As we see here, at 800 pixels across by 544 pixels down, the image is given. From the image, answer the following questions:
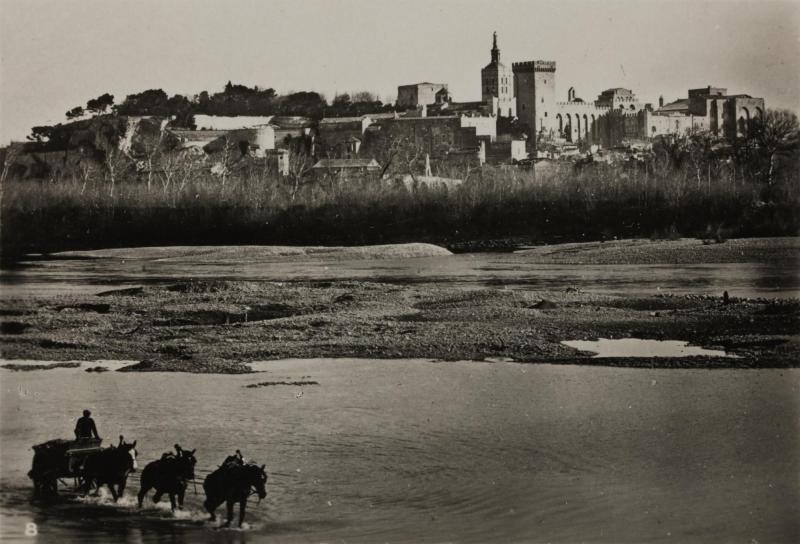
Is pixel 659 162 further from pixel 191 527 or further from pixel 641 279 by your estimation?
pixel 191 527

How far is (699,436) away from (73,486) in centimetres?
424

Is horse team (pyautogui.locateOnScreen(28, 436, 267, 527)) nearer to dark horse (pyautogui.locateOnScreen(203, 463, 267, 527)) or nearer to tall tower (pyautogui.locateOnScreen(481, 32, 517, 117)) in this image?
dark horse (pyautogui.locateOnScreen(203, 463, 267, 527))

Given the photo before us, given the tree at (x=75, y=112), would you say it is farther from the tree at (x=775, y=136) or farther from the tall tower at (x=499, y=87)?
the tall tower at (x=499, y=87)

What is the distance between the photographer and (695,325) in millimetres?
12344

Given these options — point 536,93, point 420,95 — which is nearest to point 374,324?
point 420,95

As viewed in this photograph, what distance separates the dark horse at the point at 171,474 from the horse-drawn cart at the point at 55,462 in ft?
1.60

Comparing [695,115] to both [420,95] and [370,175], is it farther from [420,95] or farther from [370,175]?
[370,175]

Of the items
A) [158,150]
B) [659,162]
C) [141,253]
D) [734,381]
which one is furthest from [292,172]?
[734,381]

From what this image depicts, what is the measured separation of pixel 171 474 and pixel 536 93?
215 ft

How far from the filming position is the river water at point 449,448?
19.6 feet

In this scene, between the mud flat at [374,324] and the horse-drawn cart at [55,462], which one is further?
the mud flat at [374,324]

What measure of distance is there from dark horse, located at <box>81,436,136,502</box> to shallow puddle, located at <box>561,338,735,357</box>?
5545 millimetres

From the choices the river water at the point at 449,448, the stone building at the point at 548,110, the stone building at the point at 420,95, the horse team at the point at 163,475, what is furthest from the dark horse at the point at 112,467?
the stone building at the point at 548,110

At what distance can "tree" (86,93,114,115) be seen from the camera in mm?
36253
